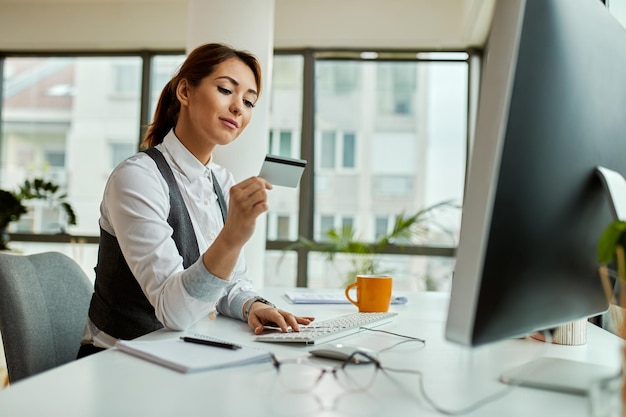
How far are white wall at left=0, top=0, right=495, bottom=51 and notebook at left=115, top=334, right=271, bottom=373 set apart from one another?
10.8 ft

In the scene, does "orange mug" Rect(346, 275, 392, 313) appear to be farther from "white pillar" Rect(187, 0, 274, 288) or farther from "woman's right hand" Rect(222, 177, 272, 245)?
"white pillar" Rect(187, 0, 274, 288)

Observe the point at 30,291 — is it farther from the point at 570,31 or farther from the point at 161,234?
the point at 570,31

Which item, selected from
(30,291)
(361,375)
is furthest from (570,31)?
(30,291)

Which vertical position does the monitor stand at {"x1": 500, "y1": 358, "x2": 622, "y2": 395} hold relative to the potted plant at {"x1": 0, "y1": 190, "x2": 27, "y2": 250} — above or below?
below

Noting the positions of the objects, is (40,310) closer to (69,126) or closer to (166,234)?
(166,234)

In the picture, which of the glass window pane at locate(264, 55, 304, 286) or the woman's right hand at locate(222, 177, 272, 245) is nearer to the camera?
the woman's right hand at locate(222, 177, 272, 245)

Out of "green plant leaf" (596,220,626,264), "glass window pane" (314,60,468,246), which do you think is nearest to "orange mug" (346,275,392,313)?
"green plant leaf" (596,220,626,264)

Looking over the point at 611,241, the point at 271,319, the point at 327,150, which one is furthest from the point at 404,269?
the point at 611,241

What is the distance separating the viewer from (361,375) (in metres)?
0.87

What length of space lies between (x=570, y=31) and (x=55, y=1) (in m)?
4.60

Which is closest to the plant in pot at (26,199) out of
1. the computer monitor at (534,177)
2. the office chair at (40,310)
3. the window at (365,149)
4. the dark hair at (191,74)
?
the window at (365,149)

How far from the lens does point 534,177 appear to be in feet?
2.23

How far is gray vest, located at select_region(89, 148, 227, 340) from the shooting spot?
4.67 ft

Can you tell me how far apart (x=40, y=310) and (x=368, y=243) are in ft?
9.90
